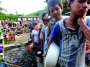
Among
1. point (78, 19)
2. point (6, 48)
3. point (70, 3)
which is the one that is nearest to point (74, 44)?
point (78, 19)

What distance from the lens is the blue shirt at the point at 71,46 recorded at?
2.13 meters

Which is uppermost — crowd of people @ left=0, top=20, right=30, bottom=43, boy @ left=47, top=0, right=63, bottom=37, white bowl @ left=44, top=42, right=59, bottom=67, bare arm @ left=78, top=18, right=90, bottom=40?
boy @ left=47, top=0, right=63, bottom=37

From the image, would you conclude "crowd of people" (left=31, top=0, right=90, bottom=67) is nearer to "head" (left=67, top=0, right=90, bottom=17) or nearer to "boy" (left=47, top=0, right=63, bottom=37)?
"head" (left=67, top=0, right=90, bottom=17)

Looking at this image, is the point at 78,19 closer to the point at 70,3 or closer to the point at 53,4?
the point at 70,3

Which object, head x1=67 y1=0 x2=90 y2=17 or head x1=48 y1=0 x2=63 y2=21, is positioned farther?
head x1=48 y1=0 x2=63 y2=21

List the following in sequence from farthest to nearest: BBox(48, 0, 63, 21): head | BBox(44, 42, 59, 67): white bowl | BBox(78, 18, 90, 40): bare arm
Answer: BBox(48, 0, 63, 21): head
BBox(44, 42, 59, 67): white bowl
BBox(78, 18, 90, 40): bare arm

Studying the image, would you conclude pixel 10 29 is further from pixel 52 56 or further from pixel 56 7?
pixel 52 56

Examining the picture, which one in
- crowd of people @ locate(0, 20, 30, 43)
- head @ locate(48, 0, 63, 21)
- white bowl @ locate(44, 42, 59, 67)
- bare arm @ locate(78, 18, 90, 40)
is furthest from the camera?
crowd of people @ locate(0, 20, 30, 43)

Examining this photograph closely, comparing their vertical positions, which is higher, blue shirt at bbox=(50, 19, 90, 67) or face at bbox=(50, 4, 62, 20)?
face at bbox=(50, 4, 62, 20)

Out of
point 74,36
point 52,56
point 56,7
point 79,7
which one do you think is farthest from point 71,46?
point 56,7

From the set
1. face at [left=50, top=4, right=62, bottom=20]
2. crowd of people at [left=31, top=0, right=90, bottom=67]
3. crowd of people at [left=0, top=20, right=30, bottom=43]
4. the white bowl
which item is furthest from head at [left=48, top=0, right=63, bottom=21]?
crowd of people at [left=0, top=20, right=30, bottom=43]

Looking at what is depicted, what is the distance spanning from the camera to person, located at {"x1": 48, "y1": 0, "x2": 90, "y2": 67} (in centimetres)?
210

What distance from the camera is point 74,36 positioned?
2131mm

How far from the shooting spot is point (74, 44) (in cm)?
212
